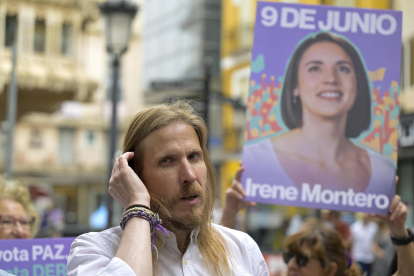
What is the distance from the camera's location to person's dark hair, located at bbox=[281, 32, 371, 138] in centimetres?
354

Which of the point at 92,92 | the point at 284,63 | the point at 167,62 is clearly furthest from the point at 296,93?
the point at 167,62

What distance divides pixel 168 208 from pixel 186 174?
0.14m

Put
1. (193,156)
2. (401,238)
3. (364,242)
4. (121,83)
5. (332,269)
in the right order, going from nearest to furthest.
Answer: (193,156)
(401,238)
(332,269)
(364,242)
(121,83)

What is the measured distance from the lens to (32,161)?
40.8 meters

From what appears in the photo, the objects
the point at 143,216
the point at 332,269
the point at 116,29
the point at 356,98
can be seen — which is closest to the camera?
the point at 143,216

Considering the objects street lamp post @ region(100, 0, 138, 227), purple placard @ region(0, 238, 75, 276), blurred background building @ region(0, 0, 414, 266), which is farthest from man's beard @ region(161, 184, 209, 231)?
street lamp post @ region(100, 0, 138, 227)

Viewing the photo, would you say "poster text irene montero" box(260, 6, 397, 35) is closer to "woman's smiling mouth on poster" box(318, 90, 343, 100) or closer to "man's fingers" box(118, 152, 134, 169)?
"woman's smiling mouth on poster" box(318, 90, 343, 100)

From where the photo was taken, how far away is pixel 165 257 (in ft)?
7.59

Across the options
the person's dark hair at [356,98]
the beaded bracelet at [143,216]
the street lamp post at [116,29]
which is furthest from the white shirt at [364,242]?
the beaded bracelet at [143,216]

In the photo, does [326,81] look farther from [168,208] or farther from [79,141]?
[79,141]

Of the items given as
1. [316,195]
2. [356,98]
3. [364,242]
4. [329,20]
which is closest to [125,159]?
[316,195]

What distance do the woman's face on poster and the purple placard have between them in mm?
1570

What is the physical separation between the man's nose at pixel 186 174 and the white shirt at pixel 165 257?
0.22 metres

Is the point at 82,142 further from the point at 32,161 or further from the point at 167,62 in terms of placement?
the point at 167,62
